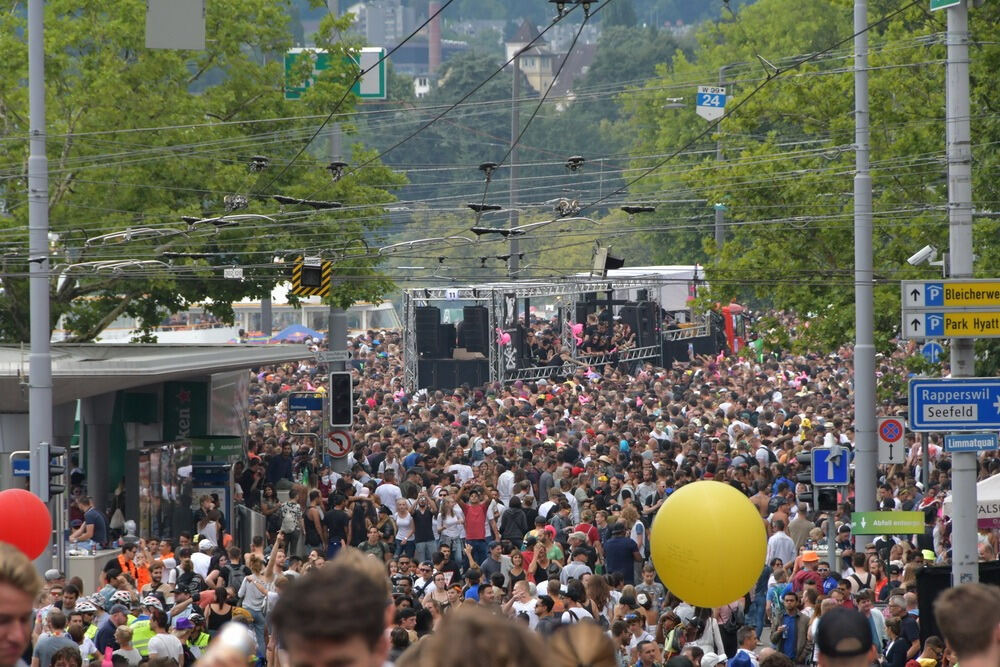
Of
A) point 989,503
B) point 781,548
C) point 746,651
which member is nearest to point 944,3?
point 746,651

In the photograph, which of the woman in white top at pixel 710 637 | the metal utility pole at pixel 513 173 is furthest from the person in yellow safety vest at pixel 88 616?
the metal utility pole at pixel 513 173

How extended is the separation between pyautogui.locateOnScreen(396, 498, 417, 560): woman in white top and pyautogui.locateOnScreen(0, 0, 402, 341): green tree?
867 centimetres

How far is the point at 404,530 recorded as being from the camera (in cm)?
2228

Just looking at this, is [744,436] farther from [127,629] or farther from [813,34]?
[813,34]

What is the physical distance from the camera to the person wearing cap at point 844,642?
4.93 m

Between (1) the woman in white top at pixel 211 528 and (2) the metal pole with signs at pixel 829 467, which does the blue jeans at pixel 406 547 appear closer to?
(1) the woman in white top at pixel 211 528

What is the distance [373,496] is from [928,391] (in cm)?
1106

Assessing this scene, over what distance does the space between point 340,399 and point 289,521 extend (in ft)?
23.3

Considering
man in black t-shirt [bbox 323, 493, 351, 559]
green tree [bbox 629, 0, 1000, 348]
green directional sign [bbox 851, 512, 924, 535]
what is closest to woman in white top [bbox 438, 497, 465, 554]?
man in black t-shirt [bbox 323, 493, 351, 559]

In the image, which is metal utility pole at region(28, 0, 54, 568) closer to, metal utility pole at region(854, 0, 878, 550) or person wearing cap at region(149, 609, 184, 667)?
person wearing cap at region(149, 609, 184, 667)

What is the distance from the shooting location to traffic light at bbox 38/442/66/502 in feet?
65.3

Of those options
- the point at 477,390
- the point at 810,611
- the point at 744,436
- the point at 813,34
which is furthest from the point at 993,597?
the point at 813,34

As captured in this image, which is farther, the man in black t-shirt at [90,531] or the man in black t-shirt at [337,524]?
the man in black t-shirt at [337,524]

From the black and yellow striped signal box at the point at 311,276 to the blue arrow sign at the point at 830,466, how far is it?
10384 millimetres
